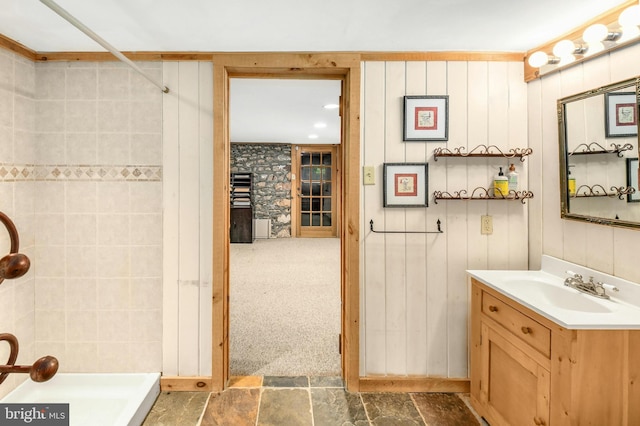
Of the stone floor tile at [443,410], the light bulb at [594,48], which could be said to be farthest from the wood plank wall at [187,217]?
the light bulb at [594,48]

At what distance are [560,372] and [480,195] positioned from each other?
3.63 feet

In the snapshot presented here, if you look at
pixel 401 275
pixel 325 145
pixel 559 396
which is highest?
pixel 325 145

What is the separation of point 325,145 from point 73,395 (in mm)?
6672

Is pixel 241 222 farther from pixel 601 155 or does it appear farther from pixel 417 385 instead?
pixel 601 155

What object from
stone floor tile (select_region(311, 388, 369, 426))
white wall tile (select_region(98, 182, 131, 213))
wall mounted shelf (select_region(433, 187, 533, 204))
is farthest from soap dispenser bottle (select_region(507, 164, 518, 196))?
white wall tile (select_region(98, 182, 131, 213))

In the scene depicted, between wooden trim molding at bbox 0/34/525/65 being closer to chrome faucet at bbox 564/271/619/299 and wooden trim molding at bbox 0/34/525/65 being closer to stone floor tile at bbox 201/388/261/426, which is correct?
chrome faucet at bbox 564/271/619/299

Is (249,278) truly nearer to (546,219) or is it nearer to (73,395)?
(73,395)

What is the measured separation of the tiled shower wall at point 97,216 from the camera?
2139 millimetres

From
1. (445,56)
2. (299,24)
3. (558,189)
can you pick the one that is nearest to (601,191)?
(558,189)

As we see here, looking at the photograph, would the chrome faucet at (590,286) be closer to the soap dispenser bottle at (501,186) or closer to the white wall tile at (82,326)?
the soap dispenser bottle at (501,186)

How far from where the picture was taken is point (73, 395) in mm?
2057

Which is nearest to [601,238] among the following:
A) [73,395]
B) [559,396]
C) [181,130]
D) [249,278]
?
[559,396]

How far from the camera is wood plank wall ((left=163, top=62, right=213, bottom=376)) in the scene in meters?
2.15

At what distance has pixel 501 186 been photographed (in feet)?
6.92
